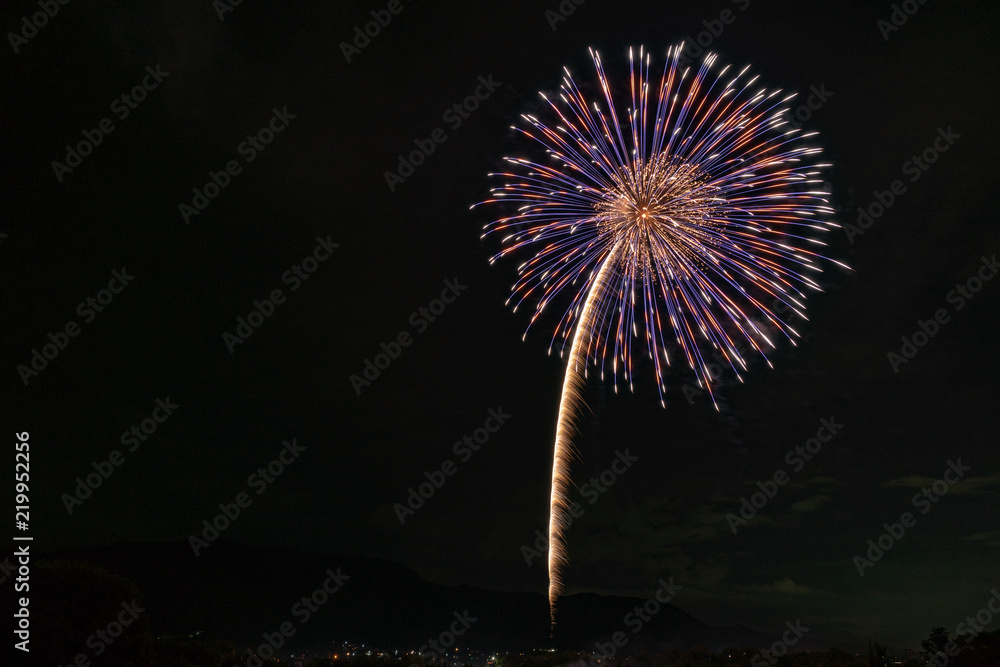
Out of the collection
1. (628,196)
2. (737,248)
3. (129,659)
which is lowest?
(129,659)

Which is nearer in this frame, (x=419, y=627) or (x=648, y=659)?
(x=648, y=659)

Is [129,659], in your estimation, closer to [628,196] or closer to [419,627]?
[628,196]

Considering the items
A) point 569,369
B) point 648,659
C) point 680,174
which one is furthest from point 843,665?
point 680,174

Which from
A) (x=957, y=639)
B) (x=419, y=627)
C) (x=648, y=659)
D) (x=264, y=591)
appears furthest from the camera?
(x=419, y=627)

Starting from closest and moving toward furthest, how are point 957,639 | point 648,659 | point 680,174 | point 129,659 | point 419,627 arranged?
point 680,174
point 129,659
point 957,639
point 648,659
point 419,627

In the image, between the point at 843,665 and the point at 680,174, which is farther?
the point at 843,665

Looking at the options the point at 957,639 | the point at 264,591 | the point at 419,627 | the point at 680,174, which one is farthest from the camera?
the point at 419,627

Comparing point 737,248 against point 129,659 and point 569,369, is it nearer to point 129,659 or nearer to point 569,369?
point 569,369

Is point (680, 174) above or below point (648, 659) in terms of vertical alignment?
above

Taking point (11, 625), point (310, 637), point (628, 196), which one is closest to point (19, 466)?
point (11, 625)
